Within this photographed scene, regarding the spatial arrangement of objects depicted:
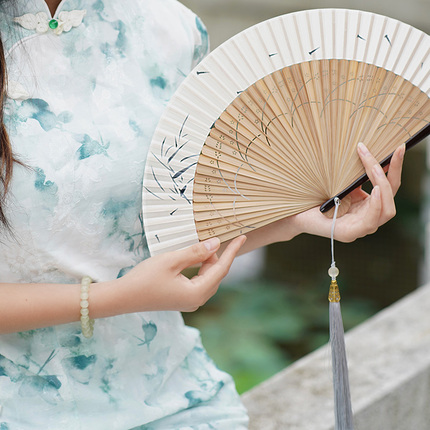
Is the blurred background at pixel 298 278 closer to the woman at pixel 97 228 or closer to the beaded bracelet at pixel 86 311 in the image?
the woman at pixel 97 228

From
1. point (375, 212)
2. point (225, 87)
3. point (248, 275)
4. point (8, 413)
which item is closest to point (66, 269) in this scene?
point (8, 413)

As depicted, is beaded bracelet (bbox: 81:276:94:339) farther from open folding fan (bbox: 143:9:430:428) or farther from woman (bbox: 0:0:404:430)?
open folding fan (bbox: 143:9:430:428)

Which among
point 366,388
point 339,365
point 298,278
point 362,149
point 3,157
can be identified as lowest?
point 298,278

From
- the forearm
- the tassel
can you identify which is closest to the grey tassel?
the tassel

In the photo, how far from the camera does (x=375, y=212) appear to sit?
1.01m

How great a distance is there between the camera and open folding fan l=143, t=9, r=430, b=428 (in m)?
1.03

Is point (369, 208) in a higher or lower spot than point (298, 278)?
higher

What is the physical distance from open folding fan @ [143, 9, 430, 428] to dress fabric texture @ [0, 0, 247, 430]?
0.08 meters

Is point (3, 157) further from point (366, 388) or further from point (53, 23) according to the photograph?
point (366, 388)

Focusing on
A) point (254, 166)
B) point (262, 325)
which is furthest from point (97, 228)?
point (262, 325)

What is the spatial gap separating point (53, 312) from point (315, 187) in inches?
18.6

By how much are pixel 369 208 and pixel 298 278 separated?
10.3 ft

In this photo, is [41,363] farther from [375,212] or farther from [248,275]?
[248,275]

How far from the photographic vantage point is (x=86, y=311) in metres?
1.00
